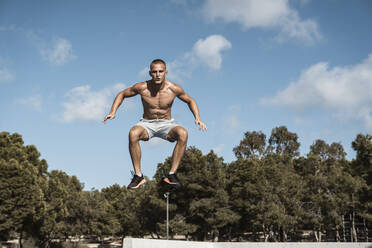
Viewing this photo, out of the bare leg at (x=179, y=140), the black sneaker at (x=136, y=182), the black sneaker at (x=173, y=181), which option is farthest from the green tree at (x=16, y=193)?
the bare leg at (x=179, y=140)

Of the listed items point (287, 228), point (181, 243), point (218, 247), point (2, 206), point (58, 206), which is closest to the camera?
point (181, 243)

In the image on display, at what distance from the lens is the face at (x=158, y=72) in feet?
26.0

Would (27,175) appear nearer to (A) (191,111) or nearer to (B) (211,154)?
(B) (211,154)

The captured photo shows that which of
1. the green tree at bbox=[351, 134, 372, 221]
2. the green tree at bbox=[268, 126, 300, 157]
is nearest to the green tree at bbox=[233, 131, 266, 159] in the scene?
the green tree at bbox=[268, 126, 300, 157]

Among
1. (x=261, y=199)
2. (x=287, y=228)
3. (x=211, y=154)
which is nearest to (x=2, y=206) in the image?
(x=211, y=154)

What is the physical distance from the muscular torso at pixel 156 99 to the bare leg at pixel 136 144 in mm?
508

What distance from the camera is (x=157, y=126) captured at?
8242 mm

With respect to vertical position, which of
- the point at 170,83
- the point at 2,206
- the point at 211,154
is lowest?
the point at 2,206

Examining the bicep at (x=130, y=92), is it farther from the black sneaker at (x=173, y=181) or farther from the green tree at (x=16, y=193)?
the green tree at (x=16, y=193)

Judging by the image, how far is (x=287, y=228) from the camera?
162ft

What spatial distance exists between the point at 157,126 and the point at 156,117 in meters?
0.26

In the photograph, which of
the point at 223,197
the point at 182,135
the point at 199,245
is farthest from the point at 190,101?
the point at 223,197

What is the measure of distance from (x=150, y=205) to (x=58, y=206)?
12.8m

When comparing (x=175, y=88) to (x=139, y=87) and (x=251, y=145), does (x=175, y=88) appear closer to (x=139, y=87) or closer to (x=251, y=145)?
(x=139, y=87)
